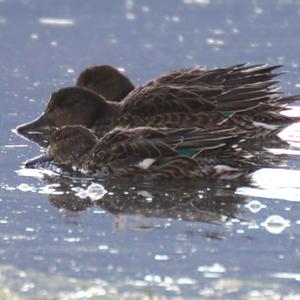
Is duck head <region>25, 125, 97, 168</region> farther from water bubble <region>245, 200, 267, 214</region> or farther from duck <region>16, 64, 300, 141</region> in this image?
water bubble <region>245, 200, 267, 214</region>

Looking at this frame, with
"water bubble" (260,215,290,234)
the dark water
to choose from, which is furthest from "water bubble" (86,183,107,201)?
"water bubble" (260,215,290,234)

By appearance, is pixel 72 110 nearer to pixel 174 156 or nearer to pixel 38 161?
pixel 38 161

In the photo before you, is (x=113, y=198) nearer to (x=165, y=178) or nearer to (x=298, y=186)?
(x=165, y=178)

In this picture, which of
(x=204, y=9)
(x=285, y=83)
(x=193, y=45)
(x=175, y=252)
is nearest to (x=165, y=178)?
(x=175, y=252)

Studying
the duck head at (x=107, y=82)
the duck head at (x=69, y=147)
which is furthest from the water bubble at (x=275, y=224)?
the duck head at (x=107, y=82)

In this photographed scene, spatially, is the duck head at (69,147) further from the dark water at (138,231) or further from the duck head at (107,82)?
the duck head at (107,82)

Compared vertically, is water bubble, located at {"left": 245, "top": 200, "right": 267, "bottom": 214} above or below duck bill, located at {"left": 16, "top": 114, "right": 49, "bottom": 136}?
Result: below
